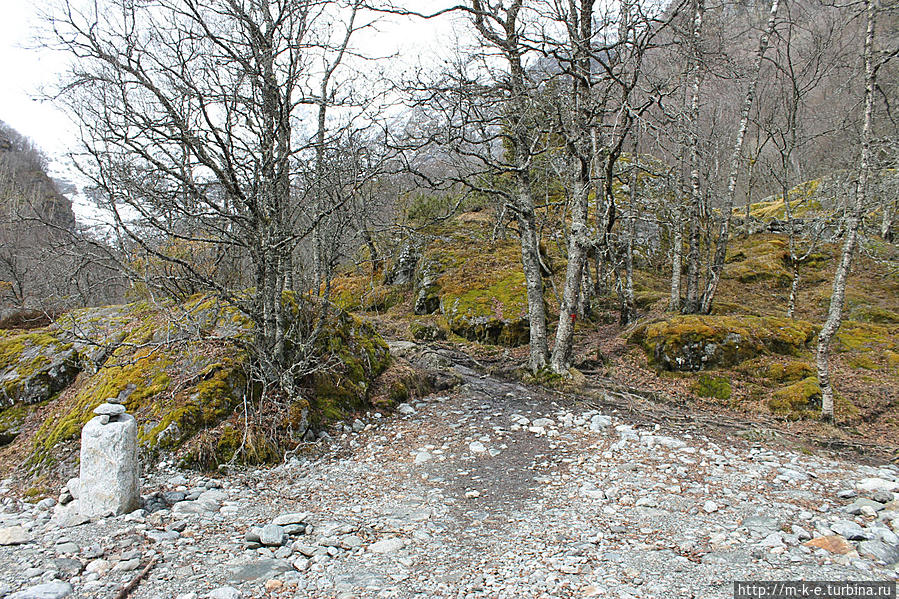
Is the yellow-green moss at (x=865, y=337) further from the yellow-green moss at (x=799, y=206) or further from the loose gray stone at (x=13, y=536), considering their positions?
the loose gray stone at (x=13, y=536)

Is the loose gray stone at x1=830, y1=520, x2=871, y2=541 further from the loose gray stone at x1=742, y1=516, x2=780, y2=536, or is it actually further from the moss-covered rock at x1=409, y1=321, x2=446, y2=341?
the moss-covered rock at x1=409, y1=321, x2=446, y2=341

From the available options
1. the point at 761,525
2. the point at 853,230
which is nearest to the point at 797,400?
the point at 853,230

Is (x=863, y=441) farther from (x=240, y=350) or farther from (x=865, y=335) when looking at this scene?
(x=240, y=350)

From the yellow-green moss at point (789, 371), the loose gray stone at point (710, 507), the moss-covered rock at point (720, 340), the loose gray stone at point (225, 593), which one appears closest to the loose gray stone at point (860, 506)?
the loose gray stone at point (710, 507)

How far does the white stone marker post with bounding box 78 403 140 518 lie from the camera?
3561 millimetres

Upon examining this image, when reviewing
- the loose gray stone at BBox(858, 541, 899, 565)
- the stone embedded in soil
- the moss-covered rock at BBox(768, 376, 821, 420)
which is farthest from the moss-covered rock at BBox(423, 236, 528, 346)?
the loose gray stone at BBox(858, 541, 899, 565)

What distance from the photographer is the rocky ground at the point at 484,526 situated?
2.88 metres

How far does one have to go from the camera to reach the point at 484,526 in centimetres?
385

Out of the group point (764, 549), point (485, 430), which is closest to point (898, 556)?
point (764, 549)

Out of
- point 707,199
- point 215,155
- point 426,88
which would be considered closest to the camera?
point 215,155

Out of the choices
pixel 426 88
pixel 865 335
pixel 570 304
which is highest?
pixel 426 88

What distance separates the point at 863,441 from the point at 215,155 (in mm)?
8566

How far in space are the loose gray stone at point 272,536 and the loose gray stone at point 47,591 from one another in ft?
3.81

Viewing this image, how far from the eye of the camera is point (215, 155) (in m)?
5.29
